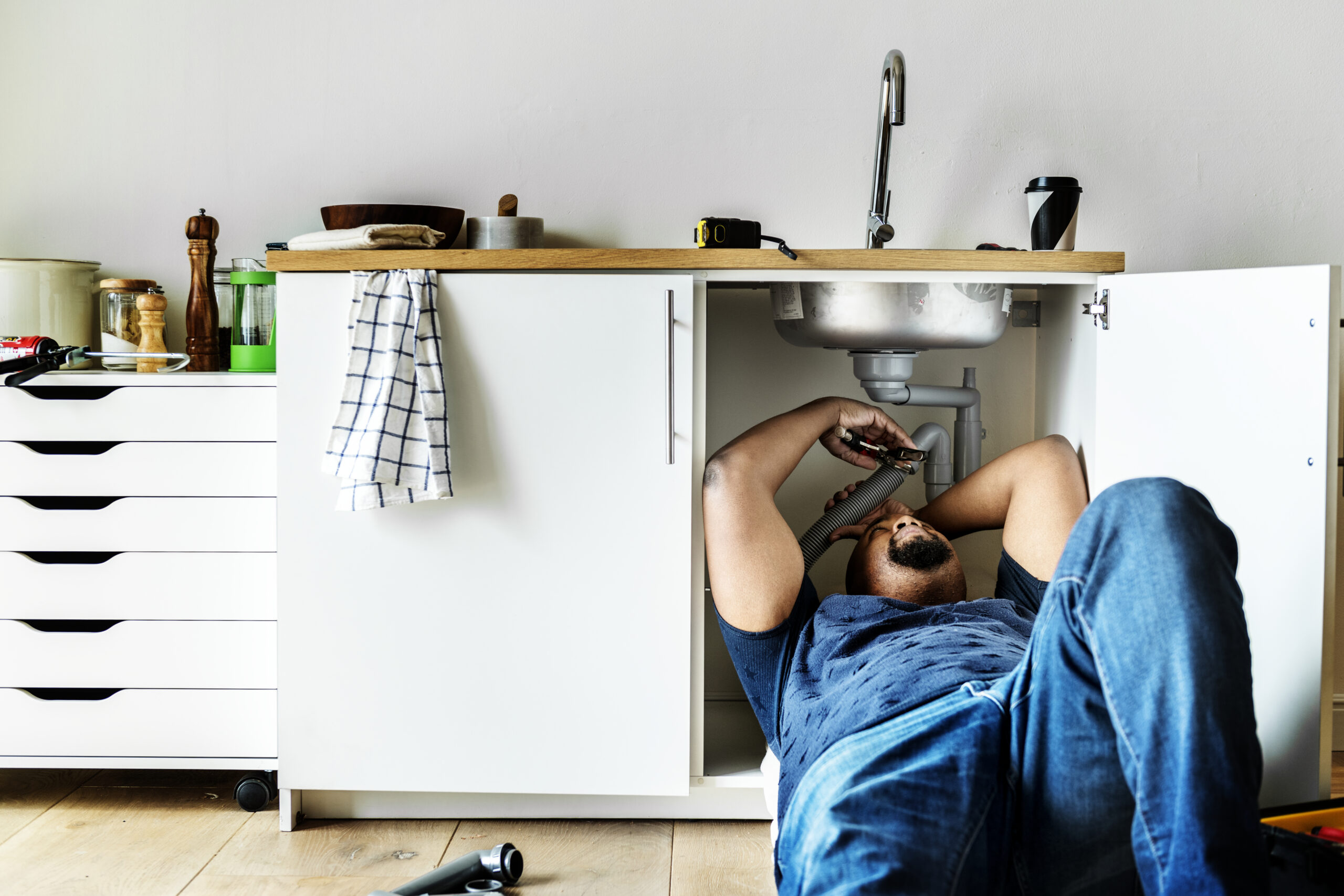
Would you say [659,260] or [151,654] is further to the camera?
[151,654]

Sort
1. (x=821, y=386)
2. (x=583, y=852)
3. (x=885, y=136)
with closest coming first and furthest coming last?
(x=583, y=852) < (x=885, y=136) < (x=821, y=386)

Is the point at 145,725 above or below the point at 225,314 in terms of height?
below

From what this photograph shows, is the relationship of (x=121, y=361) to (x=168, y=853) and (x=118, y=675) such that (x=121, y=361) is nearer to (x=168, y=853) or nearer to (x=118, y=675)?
(x=118, y=675)

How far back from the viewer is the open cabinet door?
1.13 meters

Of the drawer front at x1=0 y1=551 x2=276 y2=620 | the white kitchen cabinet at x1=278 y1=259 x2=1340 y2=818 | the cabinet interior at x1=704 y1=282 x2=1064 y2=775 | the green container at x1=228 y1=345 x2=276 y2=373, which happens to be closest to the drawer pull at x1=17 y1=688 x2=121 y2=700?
the drawer front at x1=0 y1=551 x2=276 y2=620

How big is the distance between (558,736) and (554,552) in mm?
310

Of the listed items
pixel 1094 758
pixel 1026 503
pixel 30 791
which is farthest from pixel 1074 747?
pixel 30 791

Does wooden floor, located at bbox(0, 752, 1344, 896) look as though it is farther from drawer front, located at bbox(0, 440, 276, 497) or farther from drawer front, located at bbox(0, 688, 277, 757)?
drawer front, located at bbox(0, 440, 276, 497)

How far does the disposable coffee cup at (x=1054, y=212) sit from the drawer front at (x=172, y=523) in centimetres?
144

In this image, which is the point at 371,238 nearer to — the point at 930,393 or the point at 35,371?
the point at 35,371

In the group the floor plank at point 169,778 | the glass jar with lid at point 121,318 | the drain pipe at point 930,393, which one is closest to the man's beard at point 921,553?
the drain pipe at point 930,393

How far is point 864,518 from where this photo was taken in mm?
1847

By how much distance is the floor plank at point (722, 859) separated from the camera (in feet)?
4.93

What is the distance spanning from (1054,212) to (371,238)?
1.19 metres
